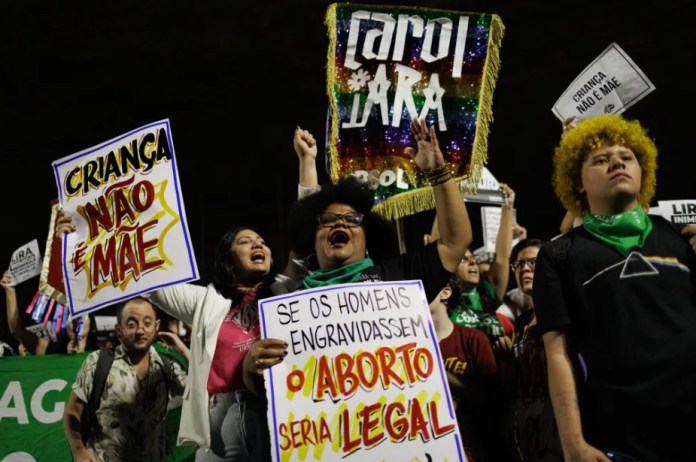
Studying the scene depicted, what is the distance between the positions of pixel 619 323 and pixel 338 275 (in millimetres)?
922

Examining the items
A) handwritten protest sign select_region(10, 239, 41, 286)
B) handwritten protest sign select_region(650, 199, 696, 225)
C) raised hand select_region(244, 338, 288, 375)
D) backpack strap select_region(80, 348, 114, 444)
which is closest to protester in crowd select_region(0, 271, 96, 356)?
handwritten protest sign select_region(10, 239, 41, 286)

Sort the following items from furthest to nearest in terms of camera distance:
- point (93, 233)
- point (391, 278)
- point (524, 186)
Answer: point (524, 186)
point (93, 233)
point (391, 278)

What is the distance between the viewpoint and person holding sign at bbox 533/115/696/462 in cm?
212

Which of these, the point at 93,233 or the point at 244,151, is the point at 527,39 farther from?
the point at 93,233

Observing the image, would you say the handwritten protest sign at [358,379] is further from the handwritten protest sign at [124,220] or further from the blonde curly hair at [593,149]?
the handwritten protest sign at [124,220]

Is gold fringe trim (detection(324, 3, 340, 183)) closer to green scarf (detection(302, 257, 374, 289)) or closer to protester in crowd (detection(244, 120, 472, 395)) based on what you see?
protester in crowd (detection(244, 120, 472, 395))

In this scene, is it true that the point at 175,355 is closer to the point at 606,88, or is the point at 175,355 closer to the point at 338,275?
the point at 338,275

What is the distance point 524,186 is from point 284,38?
3636 millimetres

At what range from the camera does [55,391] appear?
481 centimetres

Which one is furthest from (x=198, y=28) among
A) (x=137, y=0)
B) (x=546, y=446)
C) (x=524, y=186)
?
(x=546, y=446)

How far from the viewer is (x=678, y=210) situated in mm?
5078

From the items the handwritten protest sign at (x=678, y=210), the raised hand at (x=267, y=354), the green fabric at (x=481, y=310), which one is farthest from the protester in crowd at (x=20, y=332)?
the handwritten protest sign at (x=678, y=210)

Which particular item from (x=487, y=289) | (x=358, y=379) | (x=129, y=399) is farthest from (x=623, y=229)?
(x=129, y=399)

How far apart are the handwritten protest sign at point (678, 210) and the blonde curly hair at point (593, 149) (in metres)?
2.58
